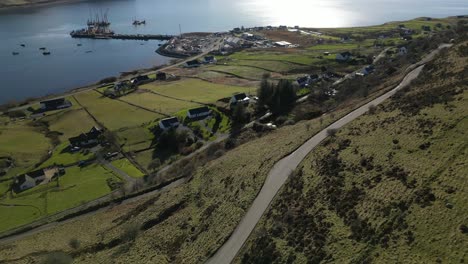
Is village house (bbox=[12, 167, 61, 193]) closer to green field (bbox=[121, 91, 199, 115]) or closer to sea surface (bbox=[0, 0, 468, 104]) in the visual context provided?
green field (bbox=[121, 91, 199, 115])

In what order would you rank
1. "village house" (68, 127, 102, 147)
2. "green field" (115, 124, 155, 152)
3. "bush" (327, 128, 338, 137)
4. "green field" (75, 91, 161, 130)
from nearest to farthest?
"bush" (327, 128, 338, 137), "green field" (115, 124, 155, 152), "village house" (68, 127, 102, 147), "green field" (75, 91, 161, 130)

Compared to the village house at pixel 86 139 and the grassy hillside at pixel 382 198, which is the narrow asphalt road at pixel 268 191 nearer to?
the grassy hillside at pixel 382 198

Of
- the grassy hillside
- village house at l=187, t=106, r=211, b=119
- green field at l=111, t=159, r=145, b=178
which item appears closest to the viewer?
the grassy hillside

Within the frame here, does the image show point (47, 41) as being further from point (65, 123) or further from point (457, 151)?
point (457, 151)

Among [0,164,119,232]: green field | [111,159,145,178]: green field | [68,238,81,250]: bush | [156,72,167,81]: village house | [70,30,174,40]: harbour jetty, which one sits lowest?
[0,164,119,232]: green field

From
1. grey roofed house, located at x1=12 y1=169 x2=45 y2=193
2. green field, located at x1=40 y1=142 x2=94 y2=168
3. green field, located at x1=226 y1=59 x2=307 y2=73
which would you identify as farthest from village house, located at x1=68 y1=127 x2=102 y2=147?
green field, located at x1=226 y1=59 x2=307 y2=73

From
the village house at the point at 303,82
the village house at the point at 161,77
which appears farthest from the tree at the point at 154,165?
the village house at the point at 161,77

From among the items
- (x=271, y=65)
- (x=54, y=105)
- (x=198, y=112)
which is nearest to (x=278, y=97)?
(x=198, y=112)
